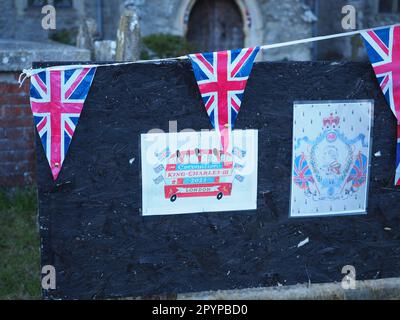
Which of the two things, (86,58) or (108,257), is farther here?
(86,58)

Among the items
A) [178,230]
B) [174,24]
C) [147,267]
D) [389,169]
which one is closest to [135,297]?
[147,267]

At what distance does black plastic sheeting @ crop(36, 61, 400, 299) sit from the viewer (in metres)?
3.42

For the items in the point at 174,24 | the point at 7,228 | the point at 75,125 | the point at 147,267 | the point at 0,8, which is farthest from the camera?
the point at 0,8

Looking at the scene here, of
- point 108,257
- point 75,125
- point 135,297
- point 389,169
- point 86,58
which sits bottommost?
point 135,297

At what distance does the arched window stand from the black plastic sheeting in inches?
397

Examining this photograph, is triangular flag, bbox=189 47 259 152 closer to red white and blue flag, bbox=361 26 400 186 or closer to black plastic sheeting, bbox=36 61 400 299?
black plastic sheeting, bbox=36 61 400 299

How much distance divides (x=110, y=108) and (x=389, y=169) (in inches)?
73.9

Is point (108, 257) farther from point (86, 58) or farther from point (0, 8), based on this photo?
point (0, 8)

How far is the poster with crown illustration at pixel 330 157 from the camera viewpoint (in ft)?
12.0

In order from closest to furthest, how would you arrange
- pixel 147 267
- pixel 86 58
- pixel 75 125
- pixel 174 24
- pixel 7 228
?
pixel 75 125
pixel 147 267
pixel 7 228
pixel 86 58
pixel 174 24

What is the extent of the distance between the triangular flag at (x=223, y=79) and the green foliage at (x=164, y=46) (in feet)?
23.4

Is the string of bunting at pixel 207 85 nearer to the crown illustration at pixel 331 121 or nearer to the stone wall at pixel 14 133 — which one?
the crown illustration at pixel 331 121

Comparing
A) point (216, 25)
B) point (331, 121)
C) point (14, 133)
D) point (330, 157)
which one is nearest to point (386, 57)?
point (331, 121)

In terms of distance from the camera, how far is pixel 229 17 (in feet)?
44.5
